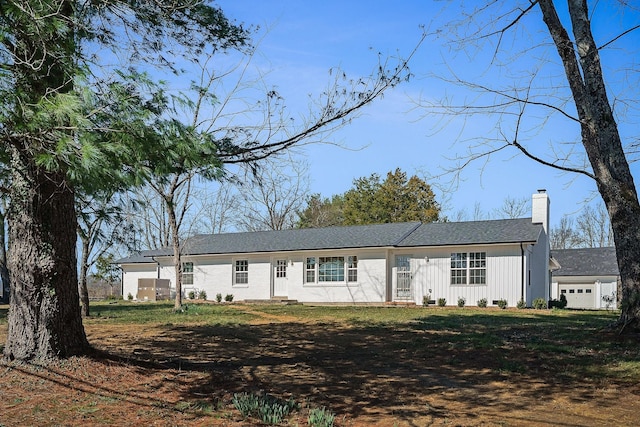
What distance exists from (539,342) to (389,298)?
584 inches

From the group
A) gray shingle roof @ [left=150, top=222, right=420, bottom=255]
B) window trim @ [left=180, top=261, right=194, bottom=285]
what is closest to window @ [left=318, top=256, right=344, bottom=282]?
gray shingle roof @ [left=150, top=222, right=420, bottom=255]

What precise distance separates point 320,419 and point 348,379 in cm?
207

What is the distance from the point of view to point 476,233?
24.3 m

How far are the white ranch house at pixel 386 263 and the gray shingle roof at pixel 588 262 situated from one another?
10184 millimetres

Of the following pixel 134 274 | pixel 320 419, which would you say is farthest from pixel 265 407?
pixel 134 274

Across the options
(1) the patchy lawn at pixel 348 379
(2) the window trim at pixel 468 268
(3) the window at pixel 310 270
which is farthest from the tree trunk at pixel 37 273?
(3) the window at pixel 310 270

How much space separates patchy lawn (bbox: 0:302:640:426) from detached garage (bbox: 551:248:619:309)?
24676 millimetres

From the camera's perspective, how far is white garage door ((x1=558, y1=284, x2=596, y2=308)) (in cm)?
3450

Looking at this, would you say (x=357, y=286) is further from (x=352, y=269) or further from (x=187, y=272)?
(x=187, y=272)

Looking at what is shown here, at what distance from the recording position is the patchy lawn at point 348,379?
6211 millimetres

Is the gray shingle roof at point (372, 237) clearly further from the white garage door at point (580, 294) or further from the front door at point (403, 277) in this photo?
the white garage door at point (580, 294)

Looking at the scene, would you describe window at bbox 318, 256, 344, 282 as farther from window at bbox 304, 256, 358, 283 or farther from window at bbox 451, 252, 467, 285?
window at bbox 451, 252, 467, 285

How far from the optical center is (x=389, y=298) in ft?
82.2

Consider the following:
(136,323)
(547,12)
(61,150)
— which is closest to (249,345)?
(136,323)
